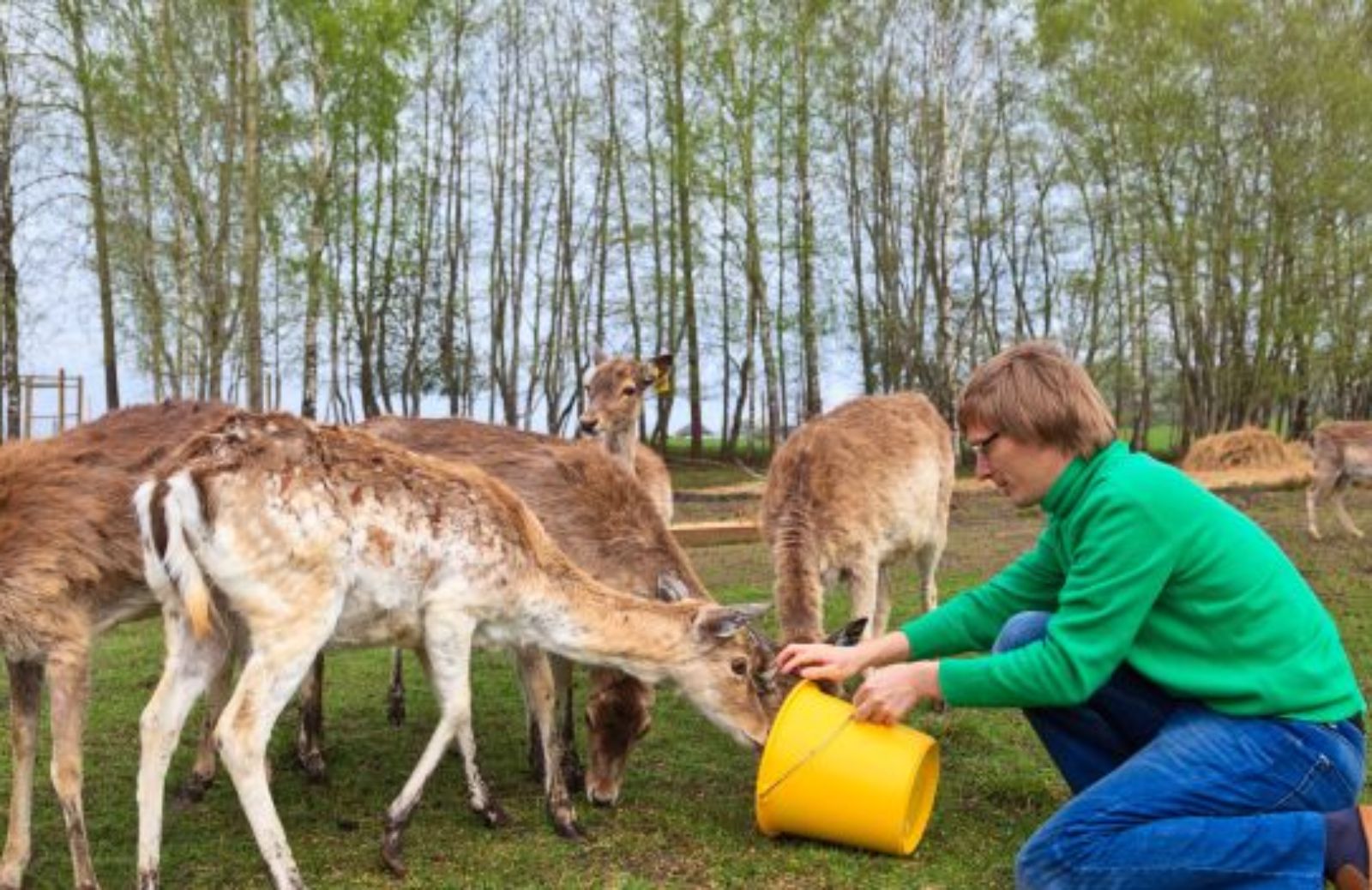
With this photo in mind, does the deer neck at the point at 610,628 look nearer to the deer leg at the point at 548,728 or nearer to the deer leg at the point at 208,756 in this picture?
the deer leg at the point at 548,728

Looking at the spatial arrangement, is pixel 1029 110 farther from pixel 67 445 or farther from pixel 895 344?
pixel 67 445

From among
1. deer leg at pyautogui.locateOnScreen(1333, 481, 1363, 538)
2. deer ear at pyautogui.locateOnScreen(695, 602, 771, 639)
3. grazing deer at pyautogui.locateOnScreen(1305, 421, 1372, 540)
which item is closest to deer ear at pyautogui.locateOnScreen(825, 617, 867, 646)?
deer ear at pyautogui.locateOnScreen(695, 602, 771, 639)

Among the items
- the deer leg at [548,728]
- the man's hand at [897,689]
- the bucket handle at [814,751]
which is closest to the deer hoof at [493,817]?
the deer leg at [548,728]

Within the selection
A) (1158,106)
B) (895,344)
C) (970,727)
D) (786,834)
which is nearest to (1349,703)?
(786,834)

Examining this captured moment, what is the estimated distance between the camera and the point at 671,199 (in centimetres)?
3306

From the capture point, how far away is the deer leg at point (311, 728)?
573 cm

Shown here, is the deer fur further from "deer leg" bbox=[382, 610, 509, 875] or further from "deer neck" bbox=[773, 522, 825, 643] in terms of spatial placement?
"deer leg" bbox=[382, 610, 509, 875]

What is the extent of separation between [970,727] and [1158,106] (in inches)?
1093

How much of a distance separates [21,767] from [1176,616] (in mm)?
3997

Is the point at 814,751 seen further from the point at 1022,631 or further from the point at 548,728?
the point at 548,728

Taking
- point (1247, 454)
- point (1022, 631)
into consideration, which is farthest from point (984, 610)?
point (1247, 454)

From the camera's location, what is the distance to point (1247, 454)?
75.7 feet

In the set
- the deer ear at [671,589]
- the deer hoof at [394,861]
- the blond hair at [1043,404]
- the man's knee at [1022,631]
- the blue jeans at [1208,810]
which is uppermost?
the blond hair at [1043,404]

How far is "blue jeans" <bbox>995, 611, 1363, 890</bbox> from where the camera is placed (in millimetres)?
3105
